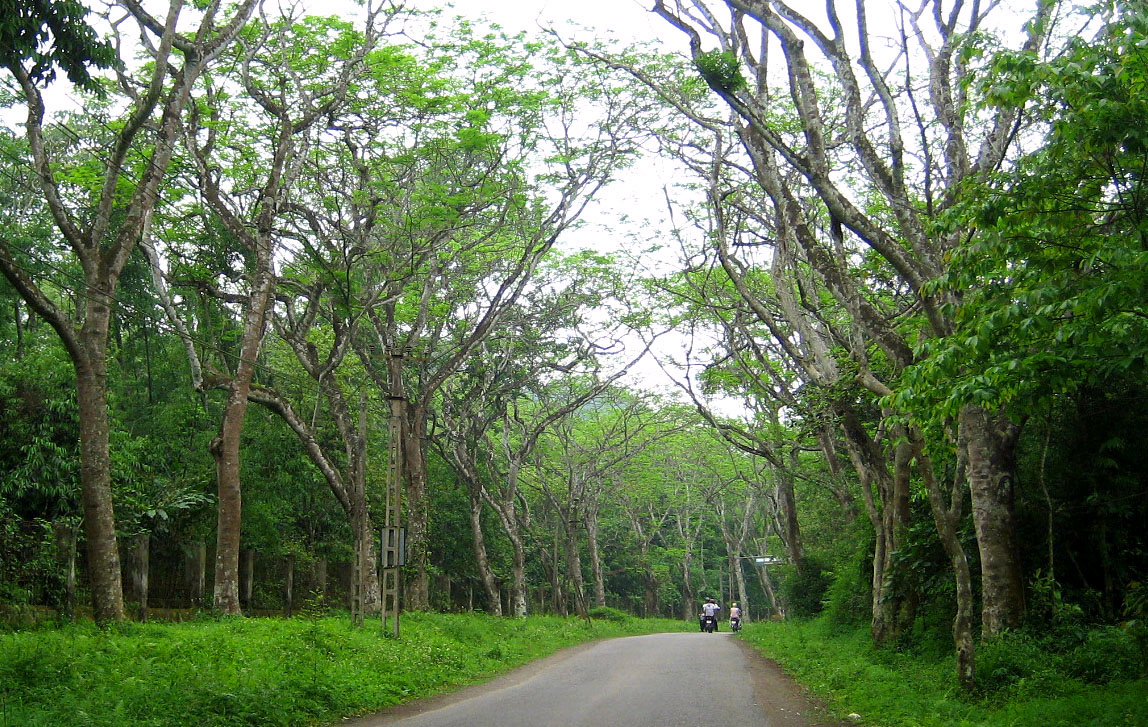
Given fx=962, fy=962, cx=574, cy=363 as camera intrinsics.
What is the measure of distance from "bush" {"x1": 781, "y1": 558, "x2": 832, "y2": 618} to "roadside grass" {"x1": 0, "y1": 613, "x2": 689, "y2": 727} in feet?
45.0

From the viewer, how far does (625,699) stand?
11.5 meters

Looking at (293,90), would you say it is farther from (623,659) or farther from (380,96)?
(623,659)

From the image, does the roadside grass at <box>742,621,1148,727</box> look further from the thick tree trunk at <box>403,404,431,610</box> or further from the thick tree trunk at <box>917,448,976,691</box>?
the thick tree trunk at <box>403,404,431,610</box>

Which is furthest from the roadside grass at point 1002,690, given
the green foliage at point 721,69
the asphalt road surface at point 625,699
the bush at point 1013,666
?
the green foliage at point 721,69

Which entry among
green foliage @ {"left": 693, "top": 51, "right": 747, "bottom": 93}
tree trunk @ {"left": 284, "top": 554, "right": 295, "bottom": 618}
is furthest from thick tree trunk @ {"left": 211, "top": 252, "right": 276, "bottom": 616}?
green foliage @ {"left": 693, "top": 51, "right": 747, "bottom": 93}

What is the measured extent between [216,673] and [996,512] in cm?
868

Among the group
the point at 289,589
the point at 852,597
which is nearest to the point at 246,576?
the point at 289,589

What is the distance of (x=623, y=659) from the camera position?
1862 centimetres

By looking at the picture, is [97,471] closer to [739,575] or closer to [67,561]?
[67,561]

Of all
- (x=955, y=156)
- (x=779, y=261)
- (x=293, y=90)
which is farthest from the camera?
(x=293, y=90)

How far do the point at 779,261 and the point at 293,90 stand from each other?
30.4ft

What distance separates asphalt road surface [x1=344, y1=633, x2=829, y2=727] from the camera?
970 centimetres

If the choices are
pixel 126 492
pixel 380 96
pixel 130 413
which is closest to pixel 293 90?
pixel 380 96

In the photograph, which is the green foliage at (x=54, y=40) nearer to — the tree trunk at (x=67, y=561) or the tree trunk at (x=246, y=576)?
the tree trunk at (x=67, y=561)
